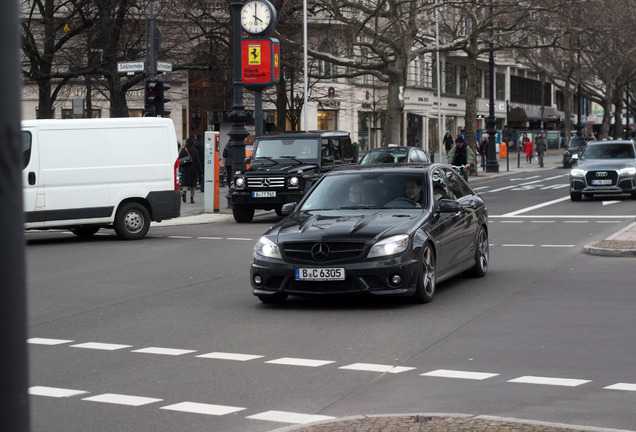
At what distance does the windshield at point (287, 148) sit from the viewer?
2553cm

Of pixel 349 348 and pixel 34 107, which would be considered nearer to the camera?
pixel 349 348

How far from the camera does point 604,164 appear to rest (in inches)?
1155

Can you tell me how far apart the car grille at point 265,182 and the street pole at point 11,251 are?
22.0m

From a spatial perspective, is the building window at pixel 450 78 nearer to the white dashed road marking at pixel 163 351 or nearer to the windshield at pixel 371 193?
the windshield at pixel 371 193

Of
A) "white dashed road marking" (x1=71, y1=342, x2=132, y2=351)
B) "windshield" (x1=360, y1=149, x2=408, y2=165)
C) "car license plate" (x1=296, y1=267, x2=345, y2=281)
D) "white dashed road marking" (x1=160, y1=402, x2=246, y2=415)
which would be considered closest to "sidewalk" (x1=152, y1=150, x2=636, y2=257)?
"windshield" (x1=360, y1=149, x2=408, y2=165)

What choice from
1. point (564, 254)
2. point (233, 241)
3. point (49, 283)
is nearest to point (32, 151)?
point (233, 241)

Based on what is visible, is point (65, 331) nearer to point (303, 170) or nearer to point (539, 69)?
point (303, 170)

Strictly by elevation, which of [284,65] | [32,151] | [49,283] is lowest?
[49,283]

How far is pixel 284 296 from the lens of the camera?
38.0ft

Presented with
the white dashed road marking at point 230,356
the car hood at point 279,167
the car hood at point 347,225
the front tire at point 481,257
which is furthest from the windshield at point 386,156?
the white dashed road marking at point 230,356

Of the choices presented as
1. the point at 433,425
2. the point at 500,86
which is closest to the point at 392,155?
the point at 433,425

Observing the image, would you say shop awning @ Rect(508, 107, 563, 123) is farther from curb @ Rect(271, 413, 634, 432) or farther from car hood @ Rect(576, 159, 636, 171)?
curb @ Rect(271, 413, 634, 432)

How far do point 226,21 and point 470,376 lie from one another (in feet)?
124

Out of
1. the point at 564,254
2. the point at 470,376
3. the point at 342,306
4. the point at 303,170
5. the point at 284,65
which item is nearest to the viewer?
the point at 470,376
